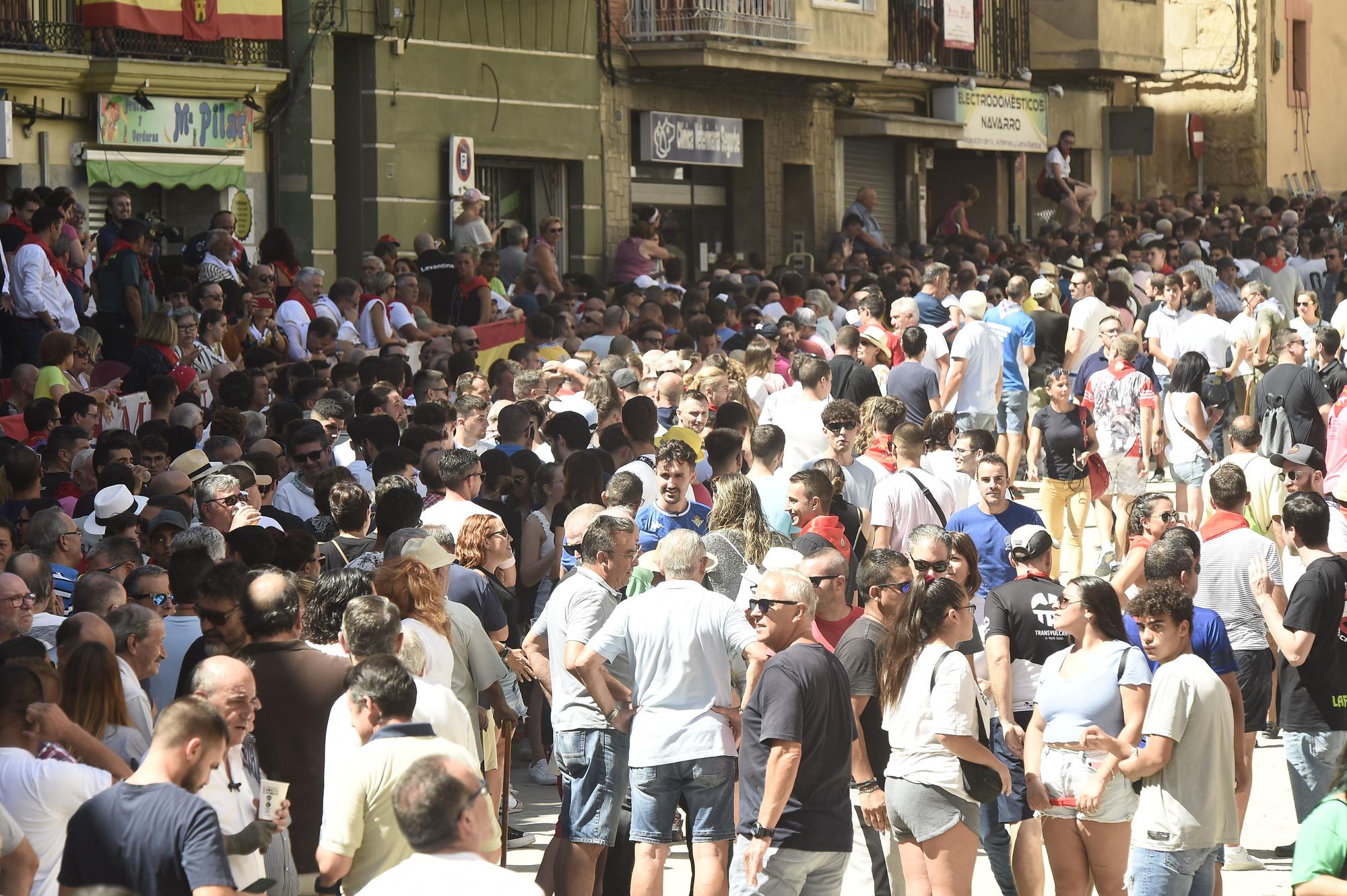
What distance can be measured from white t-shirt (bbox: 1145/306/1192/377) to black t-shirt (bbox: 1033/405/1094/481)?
3.88m

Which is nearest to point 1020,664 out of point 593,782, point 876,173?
point 593,782

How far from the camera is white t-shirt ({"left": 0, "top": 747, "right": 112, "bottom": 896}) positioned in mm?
5730

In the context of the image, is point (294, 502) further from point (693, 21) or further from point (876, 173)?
point (876, 173)

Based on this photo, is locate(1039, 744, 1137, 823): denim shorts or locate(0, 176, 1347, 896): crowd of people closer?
locate(0, 176, 1347, 896): crowd of people

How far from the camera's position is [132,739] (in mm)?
6375

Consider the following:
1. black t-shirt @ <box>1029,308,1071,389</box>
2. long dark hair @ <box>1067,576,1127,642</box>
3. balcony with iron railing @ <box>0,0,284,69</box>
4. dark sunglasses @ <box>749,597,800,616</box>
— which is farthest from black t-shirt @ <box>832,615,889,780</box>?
balcony with iron railing @ <box>0,0,284,69</box>

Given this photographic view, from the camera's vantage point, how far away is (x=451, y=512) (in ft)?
29.2

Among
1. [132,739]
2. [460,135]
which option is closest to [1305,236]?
[460,135]

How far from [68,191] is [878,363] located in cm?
629

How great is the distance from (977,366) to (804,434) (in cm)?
395

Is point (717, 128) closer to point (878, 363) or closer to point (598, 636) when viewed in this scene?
point (878, 363)

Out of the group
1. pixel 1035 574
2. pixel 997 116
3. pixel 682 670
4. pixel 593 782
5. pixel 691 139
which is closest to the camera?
pixel 682 670

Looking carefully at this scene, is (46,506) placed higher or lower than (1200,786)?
higher

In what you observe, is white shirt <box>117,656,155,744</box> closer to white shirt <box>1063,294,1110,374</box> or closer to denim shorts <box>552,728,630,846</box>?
denim shorts <box>552,728,630,846</box>
